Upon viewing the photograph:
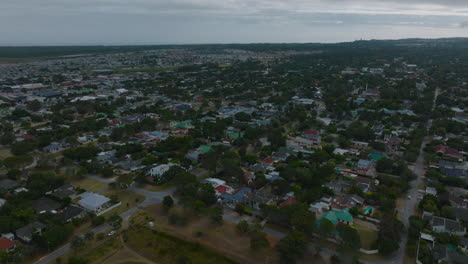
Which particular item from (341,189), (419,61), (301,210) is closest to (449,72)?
(419,61)

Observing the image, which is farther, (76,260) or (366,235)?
(366,235)

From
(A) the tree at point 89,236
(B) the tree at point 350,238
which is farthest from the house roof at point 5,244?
(B) the tree at point 350,238

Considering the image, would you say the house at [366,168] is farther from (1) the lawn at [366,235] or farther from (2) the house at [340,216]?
(1) the lawn at [366,235]

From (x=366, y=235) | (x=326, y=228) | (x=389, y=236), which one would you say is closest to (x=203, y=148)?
(x=326, y=228)

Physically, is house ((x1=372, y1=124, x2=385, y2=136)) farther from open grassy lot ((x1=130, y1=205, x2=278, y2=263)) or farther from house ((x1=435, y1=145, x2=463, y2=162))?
open grassy lot ((x1=130, y1=205, x2=278, y2=263))

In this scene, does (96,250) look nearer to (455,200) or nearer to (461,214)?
(461,214)

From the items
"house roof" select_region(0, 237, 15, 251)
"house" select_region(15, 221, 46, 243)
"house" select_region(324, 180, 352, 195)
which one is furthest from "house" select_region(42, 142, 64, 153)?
"house" select_region(324, 180, 352, 195)

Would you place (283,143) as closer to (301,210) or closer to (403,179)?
(403,179)
